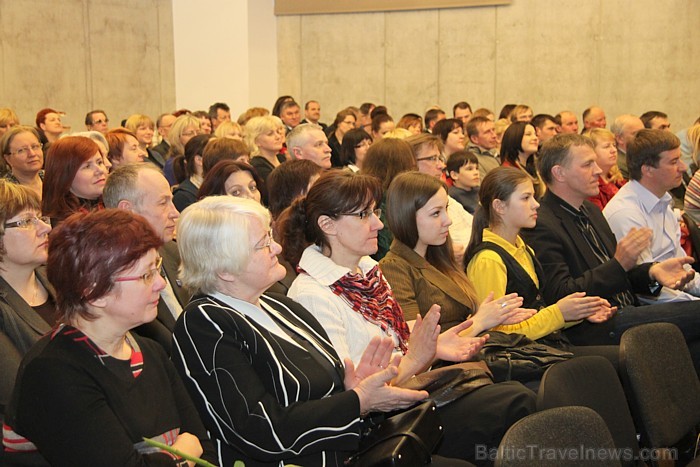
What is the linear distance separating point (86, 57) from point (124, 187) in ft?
30.3

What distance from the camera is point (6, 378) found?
245cm

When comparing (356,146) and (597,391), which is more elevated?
(356,146)

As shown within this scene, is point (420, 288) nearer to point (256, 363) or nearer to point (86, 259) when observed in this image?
point (256, 363)

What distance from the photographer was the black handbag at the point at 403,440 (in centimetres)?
242

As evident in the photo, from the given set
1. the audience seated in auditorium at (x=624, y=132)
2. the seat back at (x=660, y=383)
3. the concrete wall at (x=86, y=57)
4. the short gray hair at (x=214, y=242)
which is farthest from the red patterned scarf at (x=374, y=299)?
the concrete wall at (x=86, y=57)

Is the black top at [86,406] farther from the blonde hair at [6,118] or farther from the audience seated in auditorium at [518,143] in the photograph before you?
the blonde hair at [6,118]

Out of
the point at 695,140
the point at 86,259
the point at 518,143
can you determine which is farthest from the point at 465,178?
the point at 86,259

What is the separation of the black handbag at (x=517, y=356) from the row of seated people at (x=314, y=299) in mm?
172

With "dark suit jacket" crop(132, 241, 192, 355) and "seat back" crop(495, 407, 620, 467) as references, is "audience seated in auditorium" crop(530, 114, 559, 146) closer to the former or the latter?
"dark suit jacket" crop(132, 241, 192, 355)

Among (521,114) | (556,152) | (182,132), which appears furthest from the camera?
(521,114)

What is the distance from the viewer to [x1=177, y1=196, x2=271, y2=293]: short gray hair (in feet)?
8.25

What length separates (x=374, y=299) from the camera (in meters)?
3.13

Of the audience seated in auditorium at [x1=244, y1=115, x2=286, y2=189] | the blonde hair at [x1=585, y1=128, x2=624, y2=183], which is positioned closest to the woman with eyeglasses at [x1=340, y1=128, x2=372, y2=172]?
Result: the audience seated in auditorium at [x1=244, y1=115, x2=286, y2=189]

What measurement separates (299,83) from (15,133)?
318 inches
